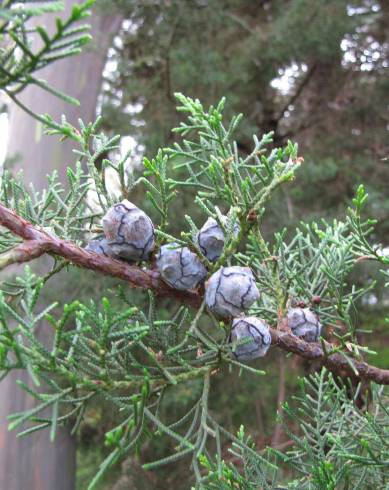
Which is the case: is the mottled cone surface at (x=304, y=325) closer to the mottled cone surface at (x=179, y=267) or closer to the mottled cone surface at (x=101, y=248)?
the mottled cone surface at (x=179, y=267)

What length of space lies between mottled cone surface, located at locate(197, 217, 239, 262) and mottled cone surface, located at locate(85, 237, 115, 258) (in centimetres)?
13

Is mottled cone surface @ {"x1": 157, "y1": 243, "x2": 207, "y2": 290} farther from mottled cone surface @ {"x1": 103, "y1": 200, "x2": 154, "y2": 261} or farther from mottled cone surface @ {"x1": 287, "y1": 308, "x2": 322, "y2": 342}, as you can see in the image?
mottled cone surface @ {"x1": 287, "y1": 308, "x2": 322, "y2": 342}

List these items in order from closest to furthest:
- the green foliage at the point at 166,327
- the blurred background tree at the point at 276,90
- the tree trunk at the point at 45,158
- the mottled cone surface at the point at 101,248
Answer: the green foliage at the point at 166,327
the mottled cone surface at the point at 101,248
the tree trunk at the point at 45,158
the blurred background tree at the point at 276,90

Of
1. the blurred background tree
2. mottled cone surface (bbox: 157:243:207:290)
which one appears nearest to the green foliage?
mottled cone surface (bbox: 157:243:207:290)

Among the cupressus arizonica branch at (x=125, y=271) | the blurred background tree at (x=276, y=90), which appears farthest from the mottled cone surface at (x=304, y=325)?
the blurred background tree at (x=276, y=90)

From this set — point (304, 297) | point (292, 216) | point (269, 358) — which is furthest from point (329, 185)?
point (304, 297)

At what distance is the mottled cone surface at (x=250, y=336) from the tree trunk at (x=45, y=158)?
1.84 meters

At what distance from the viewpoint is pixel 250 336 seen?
0.64 m

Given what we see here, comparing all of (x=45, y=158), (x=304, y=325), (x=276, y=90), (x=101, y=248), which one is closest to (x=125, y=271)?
(x=101, y=248)

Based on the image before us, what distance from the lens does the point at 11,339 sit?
52 cm

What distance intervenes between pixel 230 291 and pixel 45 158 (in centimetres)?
259

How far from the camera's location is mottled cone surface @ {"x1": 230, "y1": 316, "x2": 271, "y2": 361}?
0.65 metres

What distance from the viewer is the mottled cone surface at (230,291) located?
2.05 feet

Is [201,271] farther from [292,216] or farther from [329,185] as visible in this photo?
[329,185]
